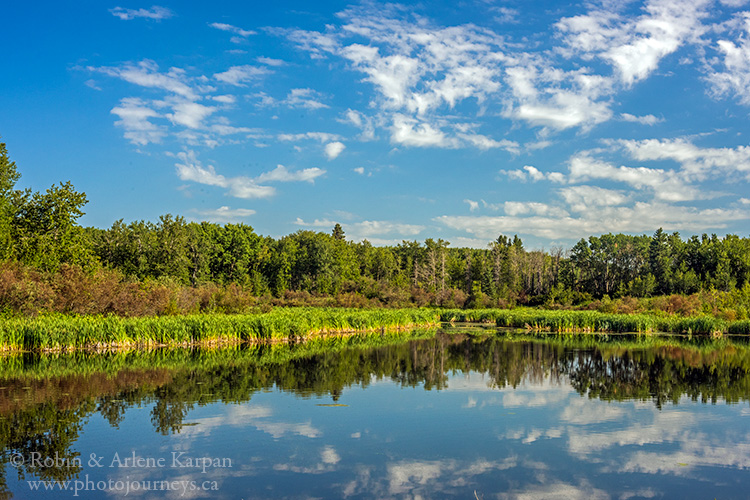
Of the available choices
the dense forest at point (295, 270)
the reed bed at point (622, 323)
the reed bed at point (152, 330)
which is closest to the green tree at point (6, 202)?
the dense forest at point (295, 270)

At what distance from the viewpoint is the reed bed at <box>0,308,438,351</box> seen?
80.9 feet

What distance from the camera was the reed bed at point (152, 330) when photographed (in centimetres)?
2467

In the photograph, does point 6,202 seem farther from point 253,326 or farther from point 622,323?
point 622,323

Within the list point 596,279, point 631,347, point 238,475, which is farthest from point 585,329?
point 596,279

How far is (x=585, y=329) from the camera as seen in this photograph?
46094mm

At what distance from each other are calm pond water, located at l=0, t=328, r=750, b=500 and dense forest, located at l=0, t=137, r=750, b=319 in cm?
918

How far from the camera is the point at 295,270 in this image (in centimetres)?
8662

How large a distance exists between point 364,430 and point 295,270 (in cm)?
7526

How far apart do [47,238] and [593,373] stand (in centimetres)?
3409

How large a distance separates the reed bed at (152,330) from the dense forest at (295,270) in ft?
9.33

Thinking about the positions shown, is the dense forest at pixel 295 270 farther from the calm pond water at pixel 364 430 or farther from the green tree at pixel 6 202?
the calm pond water at pixel 364 430

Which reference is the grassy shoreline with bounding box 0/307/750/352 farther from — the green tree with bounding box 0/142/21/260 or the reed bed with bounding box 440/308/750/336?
the green tree with bounding box 0/142/21/260

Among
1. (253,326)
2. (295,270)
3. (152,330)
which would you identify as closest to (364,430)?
(152,330)

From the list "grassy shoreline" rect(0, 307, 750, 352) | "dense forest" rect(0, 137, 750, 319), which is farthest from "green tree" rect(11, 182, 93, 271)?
"grassy shoreline" rect(0, 307, 750, 352)
